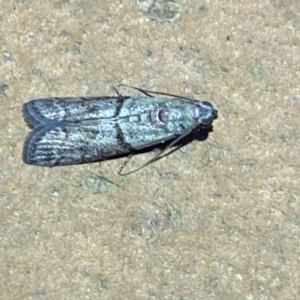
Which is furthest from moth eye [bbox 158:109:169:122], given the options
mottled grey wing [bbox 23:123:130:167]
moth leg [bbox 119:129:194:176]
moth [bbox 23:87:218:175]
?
mottled grey wing [bbox 23:123:130:167]

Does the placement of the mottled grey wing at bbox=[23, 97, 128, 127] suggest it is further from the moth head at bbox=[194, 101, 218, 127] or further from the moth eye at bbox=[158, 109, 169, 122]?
the moth head at bbox=[194, 101, 218, 127]

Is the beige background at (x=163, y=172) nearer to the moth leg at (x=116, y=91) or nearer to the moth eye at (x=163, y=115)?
the moth leg at (x=116, y=91)

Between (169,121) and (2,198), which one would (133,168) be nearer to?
(169,121)

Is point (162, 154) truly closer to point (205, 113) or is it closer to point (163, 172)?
point (163, 172)

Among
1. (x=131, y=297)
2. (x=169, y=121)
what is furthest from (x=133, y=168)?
(x=131, y=297)

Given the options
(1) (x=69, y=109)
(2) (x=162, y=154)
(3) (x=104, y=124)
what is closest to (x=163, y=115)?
(2) (x=162, y=154)

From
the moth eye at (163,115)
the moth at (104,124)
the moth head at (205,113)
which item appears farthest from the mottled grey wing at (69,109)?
the moth head at (205,113)
